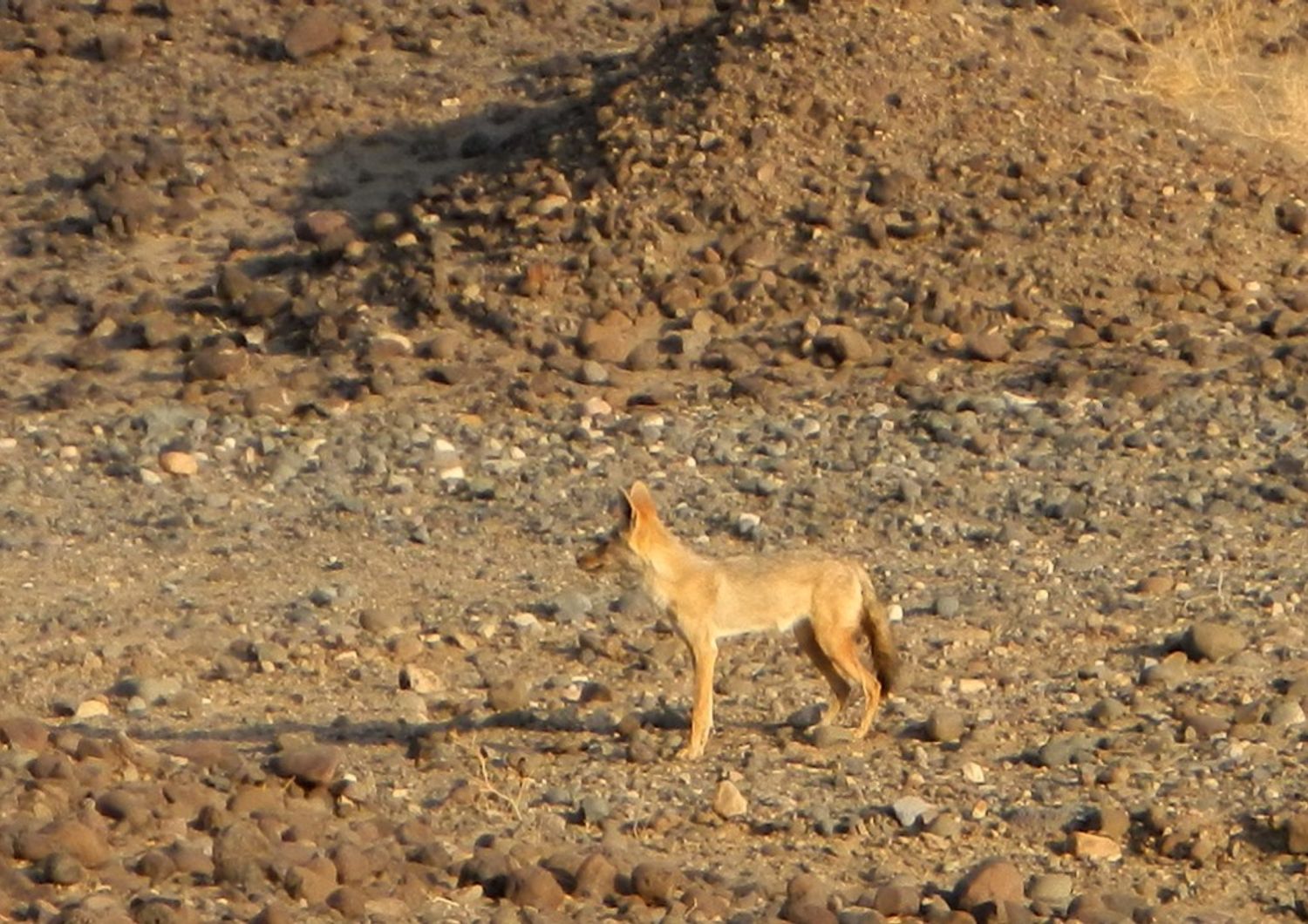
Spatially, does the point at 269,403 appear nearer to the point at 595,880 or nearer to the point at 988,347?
the point at 988,347

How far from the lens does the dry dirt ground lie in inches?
279

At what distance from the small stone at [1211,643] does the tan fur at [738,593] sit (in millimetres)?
1270

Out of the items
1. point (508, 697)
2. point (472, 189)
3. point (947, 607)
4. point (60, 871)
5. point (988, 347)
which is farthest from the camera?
point (472, 189)

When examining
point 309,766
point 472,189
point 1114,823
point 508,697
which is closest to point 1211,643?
point 1114,823

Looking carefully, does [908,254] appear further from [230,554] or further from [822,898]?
[822,898]

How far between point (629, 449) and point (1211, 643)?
3.85 metres

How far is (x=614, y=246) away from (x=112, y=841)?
767cm

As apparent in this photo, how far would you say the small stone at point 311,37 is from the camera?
684 inches

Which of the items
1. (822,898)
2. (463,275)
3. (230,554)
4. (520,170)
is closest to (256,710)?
(230,554)

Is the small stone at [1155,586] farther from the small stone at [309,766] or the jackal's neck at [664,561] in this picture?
the small stone at [309,766]

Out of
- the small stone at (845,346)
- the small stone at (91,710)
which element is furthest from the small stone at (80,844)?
the small stone at (845,346)

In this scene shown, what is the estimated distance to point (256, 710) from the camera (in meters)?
8.84

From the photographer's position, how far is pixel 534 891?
624cm

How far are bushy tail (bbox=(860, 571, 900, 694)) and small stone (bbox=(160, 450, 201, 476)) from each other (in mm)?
4773
